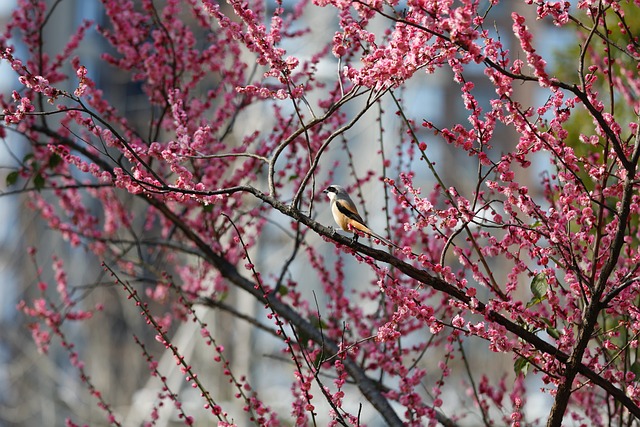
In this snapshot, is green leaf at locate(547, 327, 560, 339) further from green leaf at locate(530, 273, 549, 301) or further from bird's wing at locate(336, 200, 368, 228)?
bird's wing at locate(336, 200, 368, 228)

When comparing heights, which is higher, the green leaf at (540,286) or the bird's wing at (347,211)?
the bird's wing at (347,211)

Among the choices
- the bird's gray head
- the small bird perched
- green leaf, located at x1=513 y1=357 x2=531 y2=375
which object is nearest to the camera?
green leaf, located at x1=513 y1=357 x2=531 y2=375

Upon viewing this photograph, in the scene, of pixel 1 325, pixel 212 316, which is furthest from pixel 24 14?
pixel 1 325

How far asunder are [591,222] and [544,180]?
0.74m

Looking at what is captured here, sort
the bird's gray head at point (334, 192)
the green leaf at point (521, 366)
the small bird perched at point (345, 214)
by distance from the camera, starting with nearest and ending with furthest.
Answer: the green leaf at point (521, 366) → the small bird perched at point (345, 214) → the bird's gray head at point (334, 192)

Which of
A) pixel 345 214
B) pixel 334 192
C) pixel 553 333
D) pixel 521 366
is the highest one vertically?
pixel 334 192

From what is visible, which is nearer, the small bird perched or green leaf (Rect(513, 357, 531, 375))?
green leaf (Rect(513, 357, 531, 375))

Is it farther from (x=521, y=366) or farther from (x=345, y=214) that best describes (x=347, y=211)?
(x=521, y=366)

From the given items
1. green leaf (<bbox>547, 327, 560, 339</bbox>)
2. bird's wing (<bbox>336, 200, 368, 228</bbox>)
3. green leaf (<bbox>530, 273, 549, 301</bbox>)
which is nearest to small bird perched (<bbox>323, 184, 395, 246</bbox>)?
bird's wing (<bbox>336, 200, 368, 228</bbox>)

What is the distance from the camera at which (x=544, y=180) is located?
310 cm

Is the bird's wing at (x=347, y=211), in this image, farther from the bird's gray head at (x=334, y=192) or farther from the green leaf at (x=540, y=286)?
the green leaf at (x=540, y=286)

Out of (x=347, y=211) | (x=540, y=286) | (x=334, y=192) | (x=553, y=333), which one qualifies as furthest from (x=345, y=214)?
(x=553, y=333)

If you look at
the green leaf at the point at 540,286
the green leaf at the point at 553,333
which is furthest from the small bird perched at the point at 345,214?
the green leaf at the point at 553,333

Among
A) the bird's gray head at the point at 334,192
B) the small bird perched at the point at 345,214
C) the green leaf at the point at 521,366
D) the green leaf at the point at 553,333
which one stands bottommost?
the green leaf at the point at 521,366
